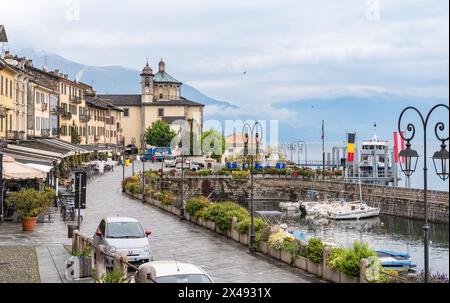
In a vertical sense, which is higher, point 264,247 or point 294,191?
point 264,247

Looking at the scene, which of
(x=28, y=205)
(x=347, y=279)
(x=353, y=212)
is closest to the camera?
(x=347, y=279)

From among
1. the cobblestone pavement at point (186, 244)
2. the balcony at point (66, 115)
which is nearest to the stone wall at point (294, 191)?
the balcony at point (66, 115)

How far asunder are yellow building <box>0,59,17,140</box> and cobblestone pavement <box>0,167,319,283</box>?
34.9 ft

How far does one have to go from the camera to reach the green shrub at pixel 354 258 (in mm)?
18656

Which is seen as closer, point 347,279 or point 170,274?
point 170,274

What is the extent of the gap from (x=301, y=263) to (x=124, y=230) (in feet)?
22.6

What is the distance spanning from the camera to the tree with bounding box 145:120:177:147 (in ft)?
442

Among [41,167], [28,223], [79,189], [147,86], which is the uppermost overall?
[147,86]

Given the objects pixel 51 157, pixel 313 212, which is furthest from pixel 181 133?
pixel 51 157

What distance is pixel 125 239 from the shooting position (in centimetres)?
2303

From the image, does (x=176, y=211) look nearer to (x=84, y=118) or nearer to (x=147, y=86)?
(x=84, y=118)

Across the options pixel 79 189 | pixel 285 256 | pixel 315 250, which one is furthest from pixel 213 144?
pixel 315 250

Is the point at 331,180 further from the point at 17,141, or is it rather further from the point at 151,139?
the point at 151,139

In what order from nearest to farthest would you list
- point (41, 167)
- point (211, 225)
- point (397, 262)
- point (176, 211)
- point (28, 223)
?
point (28, 223) → point (397, 262) → point (211, 225) → point (41, 167) → point (176, 211)
